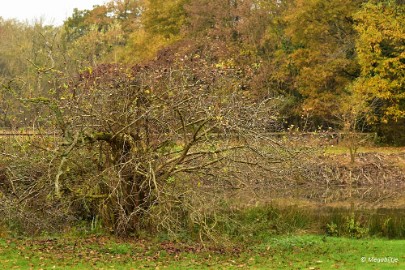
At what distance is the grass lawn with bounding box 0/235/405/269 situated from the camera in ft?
35.7

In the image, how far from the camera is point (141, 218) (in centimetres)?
1405

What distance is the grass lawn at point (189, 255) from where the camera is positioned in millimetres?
10883

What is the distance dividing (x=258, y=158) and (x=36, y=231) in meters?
5.68

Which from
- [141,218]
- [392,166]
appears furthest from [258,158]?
[392,166]

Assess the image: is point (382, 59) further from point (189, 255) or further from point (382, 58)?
point (189, 255)

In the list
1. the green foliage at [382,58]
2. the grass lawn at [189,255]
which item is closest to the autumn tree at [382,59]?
the green foliage at [382,58]

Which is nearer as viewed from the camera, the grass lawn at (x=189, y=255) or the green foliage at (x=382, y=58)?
the grass lawn at (x=189, y=255)

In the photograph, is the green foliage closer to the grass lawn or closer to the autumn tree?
the autumn tree

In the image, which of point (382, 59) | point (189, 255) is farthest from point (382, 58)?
point (189, 255)

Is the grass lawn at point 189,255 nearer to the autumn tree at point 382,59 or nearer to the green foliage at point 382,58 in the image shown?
the autumn tree at point 382,59

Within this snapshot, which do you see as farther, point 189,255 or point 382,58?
point 382,58

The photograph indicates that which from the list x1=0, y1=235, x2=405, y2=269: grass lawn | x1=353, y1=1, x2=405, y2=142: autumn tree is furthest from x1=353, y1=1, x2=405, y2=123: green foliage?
x1=0, y1=235, x2=405, y2=269: grass lawn

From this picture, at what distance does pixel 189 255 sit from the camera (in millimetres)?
12031

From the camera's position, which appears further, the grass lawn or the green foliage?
the green foliage
